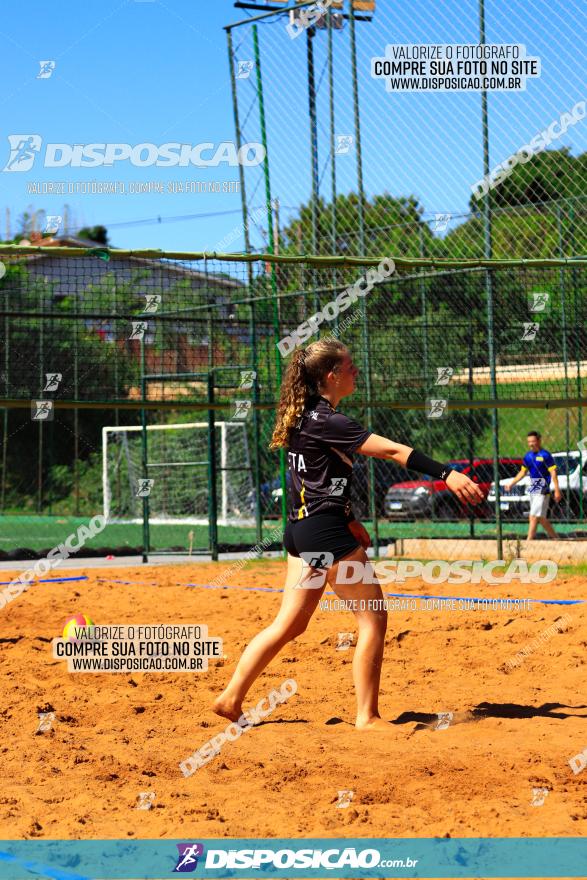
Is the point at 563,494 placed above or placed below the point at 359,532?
below

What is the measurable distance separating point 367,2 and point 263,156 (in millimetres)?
2644

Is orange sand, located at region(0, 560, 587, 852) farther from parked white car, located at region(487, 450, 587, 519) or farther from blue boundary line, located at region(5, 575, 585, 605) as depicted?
parked white car, located at region(487, 450, 587, 519)

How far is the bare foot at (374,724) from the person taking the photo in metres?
5.65

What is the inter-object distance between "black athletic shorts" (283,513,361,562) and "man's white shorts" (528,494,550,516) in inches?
428

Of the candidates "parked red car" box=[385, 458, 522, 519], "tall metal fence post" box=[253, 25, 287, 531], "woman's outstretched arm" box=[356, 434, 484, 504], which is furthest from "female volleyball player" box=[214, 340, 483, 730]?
"parked red car" box=[385, 458, 522, 519]

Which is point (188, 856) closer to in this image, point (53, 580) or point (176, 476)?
point (53, 580)

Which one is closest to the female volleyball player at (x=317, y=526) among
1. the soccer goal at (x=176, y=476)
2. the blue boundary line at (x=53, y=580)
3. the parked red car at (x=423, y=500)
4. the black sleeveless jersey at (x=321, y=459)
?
the black sleeveless jersey at (x=321, y=459)

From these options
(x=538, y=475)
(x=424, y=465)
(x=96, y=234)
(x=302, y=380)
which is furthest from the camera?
(x=96, y=234)

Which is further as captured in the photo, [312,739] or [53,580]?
[53,580]

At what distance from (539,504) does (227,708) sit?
1127cm

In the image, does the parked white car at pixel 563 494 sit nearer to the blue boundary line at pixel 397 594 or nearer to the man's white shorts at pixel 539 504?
the man's white shorts at pixel 539 504

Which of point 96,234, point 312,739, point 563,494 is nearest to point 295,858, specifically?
point 312,739

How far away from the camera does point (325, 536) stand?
5.63 m

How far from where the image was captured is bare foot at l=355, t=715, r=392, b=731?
565cm
